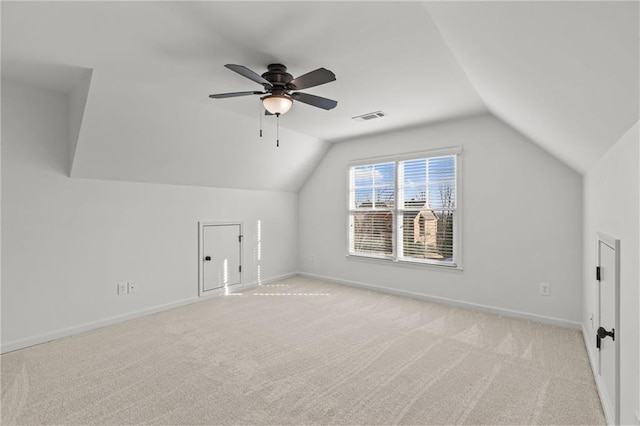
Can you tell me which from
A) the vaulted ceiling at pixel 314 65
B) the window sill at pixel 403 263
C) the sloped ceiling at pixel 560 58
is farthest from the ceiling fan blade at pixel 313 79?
the window sill at pixel 403 263

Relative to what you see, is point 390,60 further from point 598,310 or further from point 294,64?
point 598,310

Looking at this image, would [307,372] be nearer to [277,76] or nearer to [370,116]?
[277,76]

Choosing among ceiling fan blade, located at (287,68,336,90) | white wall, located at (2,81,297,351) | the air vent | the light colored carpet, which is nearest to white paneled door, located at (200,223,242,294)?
white wall, located at (2,81,297,351)

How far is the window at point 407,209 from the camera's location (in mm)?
4629

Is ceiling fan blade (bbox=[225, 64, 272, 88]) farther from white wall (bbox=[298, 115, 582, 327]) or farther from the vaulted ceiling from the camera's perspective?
white wall (bbox=[298, 115, 582, 327])

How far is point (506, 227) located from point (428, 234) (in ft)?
3.45

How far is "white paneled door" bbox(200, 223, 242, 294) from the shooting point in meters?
4.97

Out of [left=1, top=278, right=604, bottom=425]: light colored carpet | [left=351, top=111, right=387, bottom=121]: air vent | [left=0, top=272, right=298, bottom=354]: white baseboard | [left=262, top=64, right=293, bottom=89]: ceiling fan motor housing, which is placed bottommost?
[left=1, top=278, right=604, bottom=425]: light colored carpet

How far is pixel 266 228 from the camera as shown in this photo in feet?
19.5

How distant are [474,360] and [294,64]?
3.11 metres

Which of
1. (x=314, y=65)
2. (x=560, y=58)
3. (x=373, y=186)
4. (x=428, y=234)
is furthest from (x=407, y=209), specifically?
(x=560, y=58)

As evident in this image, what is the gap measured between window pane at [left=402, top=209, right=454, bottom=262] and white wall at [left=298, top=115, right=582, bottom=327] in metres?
0.22

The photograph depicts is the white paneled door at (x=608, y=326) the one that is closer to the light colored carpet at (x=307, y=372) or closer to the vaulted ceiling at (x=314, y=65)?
the light colored carpet at (x=307, y=372)

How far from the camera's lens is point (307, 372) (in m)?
2.76
